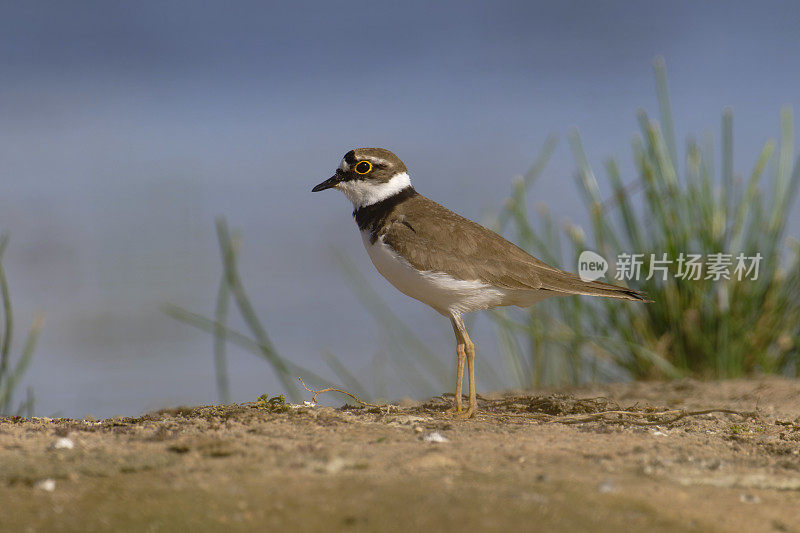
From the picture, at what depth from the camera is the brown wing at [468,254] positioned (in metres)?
3.89

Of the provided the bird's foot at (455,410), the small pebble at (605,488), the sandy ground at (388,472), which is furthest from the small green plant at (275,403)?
the small pebble at (605,488)

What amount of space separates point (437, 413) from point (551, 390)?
174 cm

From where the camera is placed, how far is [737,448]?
10.2 feet

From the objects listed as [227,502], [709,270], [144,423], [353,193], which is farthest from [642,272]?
[227,502]

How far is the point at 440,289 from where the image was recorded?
389cm

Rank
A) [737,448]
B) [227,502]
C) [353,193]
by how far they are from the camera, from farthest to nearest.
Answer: [353,193]
[737,448]
[227,502]

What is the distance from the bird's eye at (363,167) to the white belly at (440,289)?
1.54 feet

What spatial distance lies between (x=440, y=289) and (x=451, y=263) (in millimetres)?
148

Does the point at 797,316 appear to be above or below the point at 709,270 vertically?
below

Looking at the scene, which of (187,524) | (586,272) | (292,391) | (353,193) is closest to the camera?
(187,524)

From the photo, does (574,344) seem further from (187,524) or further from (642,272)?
(187,524)

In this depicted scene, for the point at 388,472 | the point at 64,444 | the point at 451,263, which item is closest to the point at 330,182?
the point at 451,263

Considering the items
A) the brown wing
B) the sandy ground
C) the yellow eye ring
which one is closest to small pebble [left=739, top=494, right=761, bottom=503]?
the sandy ground

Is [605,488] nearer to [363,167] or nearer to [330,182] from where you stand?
[363,167]
